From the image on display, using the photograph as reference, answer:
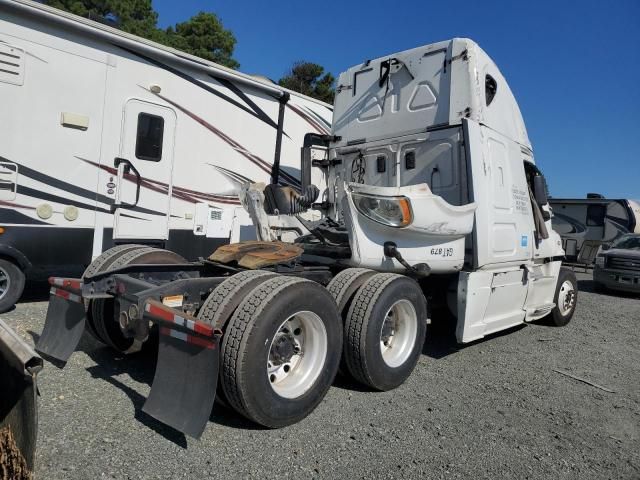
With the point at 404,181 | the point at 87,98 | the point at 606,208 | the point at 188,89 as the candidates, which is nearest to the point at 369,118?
the point at 404,181

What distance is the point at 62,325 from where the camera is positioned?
382 cm

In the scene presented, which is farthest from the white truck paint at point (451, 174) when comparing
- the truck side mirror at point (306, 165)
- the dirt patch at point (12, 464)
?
the dirt patch at point (12, 464)

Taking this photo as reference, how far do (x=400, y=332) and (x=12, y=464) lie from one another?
3055mm

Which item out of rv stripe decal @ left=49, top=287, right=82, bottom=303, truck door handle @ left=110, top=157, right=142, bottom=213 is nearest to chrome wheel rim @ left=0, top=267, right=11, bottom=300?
truck door handle @ left=110, top=157, right=142, bottom=213

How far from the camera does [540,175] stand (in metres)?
6.01

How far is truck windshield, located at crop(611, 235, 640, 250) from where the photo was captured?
39.7 ft

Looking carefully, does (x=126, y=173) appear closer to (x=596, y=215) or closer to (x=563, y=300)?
(x=563, y=300)

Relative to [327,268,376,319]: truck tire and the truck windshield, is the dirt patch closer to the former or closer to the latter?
[327,268,376,319]: truck tire

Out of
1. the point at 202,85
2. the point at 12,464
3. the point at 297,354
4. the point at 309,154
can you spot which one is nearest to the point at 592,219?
the point at 309,154

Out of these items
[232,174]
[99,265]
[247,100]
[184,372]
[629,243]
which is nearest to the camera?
[184,372]

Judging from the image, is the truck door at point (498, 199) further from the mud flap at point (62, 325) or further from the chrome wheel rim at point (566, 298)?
the mud flap at point (62, 325)

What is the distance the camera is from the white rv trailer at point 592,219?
1714 centimetres

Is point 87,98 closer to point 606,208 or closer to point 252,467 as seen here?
point 252,467

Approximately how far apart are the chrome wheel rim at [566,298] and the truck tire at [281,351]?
4.74 meters
